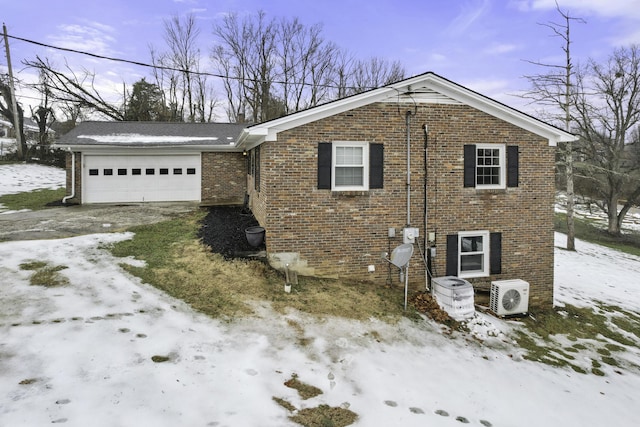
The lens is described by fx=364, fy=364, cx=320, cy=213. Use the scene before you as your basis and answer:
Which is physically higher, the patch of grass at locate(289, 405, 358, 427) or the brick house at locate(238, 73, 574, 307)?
the brick house at locate(238, 73, 574, 307)

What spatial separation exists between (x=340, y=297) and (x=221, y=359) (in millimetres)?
3398

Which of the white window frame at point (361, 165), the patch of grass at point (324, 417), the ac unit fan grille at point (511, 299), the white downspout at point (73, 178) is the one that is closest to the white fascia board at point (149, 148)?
the white downspout at point (73, 178)

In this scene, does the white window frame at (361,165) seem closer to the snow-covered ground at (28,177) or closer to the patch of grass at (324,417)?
the patch of grass at (324,417)

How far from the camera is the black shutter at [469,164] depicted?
9.18m

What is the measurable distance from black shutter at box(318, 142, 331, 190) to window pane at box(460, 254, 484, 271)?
413 cm

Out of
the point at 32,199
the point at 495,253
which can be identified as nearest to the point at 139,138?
the point at 32,199

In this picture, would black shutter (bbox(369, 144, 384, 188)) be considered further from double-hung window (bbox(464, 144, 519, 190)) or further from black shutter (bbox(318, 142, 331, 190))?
double-hung window (bbox(464, 144, 519, 190))

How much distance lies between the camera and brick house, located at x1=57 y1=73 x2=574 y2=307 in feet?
27.7

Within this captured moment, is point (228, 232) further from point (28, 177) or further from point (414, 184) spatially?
point (28, 177)

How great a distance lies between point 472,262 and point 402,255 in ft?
8.57

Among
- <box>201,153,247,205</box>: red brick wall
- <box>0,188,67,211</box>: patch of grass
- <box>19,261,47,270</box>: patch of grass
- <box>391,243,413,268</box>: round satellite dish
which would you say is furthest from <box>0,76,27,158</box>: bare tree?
<box>391,243,413,268</box>: round satellite dish

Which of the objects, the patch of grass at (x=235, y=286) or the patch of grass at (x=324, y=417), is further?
the patch of grass at (x=235, y=286)

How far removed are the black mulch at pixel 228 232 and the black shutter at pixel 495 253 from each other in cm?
591

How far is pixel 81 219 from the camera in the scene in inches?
464
